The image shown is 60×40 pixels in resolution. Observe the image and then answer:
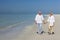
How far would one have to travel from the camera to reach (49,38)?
14.6 m

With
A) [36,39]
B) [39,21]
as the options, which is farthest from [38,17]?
[36,39]

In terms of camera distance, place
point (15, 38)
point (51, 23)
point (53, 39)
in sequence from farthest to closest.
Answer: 1. point (51, 23)
2. point (15, 38)
3. point (53, 39)

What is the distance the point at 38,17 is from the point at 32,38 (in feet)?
6.91

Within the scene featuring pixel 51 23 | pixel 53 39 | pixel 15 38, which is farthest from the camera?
pixel 51 23

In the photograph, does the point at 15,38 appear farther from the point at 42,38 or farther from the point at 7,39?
the point at 42,38

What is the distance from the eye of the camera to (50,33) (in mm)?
16516

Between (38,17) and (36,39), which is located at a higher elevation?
(38,17)

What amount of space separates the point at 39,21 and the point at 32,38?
2011 millimetres

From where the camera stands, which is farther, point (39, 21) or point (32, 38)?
point (39, 21)

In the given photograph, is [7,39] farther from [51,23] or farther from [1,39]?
[51,23]

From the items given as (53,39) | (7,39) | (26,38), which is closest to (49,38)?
(53,39)

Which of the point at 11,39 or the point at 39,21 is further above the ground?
the point at 39,21

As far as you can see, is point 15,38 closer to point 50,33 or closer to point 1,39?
point 1,39

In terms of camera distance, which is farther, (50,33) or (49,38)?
(50,33)
